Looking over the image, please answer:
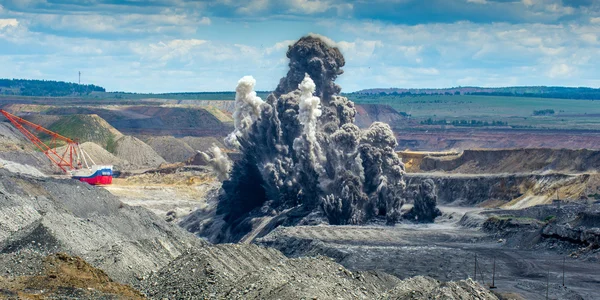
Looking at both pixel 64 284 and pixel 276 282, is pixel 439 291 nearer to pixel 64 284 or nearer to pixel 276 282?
pixel 276 282

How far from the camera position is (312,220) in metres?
130

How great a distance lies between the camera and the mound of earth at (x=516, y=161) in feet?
520

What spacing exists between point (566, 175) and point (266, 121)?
1508 inches

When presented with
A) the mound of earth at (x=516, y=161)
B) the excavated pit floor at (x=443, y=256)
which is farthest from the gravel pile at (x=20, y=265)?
the mound of earth at (x=516, y=161)

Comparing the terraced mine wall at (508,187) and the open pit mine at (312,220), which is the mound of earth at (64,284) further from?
the terraced mine wall at (508,187)

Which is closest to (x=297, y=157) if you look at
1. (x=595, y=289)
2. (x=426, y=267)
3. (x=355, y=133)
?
(x=355, y=133)

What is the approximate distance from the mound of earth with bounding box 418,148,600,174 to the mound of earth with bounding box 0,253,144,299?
108m

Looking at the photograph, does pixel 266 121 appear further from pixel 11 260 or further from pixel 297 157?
pixel 11 260

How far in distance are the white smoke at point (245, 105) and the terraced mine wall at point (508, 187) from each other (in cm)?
2232

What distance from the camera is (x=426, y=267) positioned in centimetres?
9069

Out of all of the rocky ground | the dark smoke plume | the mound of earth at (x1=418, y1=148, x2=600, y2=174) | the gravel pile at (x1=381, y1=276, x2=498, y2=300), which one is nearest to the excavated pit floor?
Answer: the dark smoke plume

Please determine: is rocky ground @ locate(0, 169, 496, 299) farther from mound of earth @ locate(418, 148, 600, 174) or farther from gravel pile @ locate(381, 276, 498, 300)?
mound of earth @ locate(418, 148, 600, 174)

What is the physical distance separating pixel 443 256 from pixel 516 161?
76117mm

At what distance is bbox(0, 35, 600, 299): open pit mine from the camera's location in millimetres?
61281
